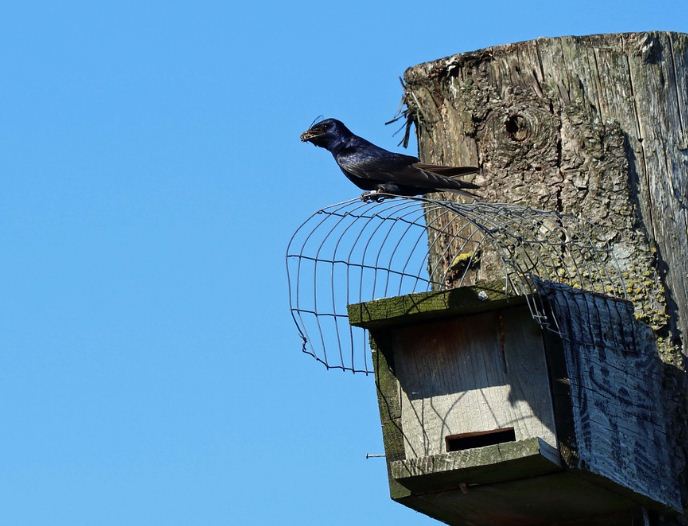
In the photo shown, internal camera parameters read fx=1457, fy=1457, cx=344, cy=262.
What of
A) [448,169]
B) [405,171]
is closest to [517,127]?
[448,169]

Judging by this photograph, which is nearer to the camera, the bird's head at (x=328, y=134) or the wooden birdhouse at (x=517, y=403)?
the wooden birdhouse at (x=517, y=403)

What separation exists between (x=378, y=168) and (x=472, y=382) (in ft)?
5.42

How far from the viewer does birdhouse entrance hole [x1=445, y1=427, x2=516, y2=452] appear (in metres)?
4.88

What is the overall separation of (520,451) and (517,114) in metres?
1.58

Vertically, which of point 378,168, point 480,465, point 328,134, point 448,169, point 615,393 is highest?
point 328,134

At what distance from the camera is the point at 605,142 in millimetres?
5441

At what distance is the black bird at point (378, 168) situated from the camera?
18.5 ft

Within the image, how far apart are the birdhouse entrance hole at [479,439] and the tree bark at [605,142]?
2.37 ft

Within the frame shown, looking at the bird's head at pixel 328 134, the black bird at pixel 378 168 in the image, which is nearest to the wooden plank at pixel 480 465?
the black bird at pixel 378 168

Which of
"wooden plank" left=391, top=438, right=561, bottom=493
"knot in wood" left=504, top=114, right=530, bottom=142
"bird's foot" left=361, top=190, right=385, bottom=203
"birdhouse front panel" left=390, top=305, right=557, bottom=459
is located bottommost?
"wooden plank" left=391, top=438, right=561, bottom=493

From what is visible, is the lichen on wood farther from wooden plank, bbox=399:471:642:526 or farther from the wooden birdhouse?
wooden plank, bbox=399:471:642:526

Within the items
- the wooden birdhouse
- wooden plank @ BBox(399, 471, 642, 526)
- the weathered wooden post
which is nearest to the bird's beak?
the weathered wooden post

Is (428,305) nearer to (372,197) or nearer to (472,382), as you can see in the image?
(472,382)

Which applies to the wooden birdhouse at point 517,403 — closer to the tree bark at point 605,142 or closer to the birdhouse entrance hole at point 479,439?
the birdhouse entrance hole at point 479,439
